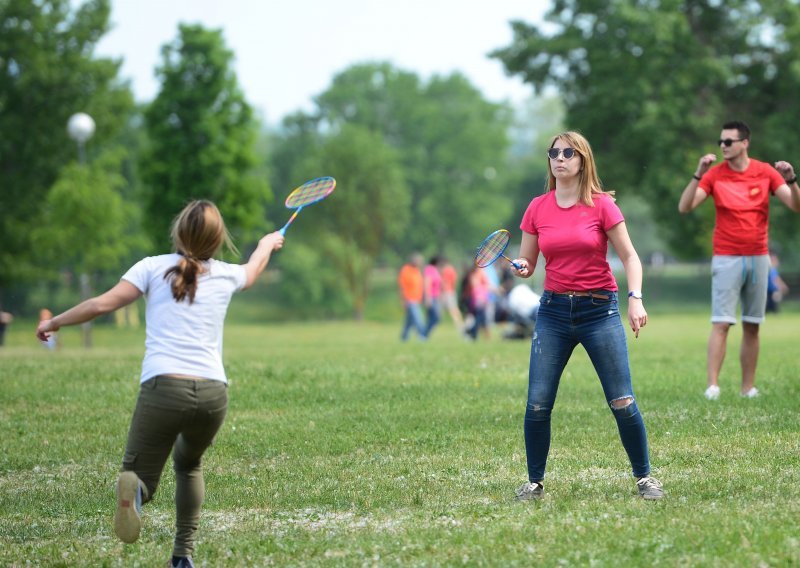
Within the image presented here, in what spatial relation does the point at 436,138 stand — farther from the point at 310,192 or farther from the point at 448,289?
the point at 310,192

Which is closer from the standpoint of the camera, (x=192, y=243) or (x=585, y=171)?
(x=192, y=243)

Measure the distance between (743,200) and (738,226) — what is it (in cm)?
25

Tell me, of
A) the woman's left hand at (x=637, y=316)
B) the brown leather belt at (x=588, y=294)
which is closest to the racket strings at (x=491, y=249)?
the brown leather belt at (x=588, y=294)

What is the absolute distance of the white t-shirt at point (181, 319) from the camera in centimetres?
564

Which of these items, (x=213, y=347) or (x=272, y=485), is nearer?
(x=213, y=347)

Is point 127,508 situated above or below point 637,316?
below

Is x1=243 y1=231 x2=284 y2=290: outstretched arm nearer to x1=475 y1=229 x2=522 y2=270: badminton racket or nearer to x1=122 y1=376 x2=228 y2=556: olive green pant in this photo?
x1=122 y1=376 x2=228 y2=556: olive green pant

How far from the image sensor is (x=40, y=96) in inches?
2009

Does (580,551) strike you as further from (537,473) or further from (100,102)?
(100,102)

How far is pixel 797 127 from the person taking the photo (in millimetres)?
45062

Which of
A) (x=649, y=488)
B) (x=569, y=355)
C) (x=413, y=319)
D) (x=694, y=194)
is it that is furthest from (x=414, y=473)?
(x=413, y=319)

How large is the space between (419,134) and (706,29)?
39.9 metres

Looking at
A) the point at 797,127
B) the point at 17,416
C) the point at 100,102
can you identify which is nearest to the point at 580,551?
the point at 17,416

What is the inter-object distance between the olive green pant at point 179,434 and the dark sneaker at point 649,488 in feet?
8.99
